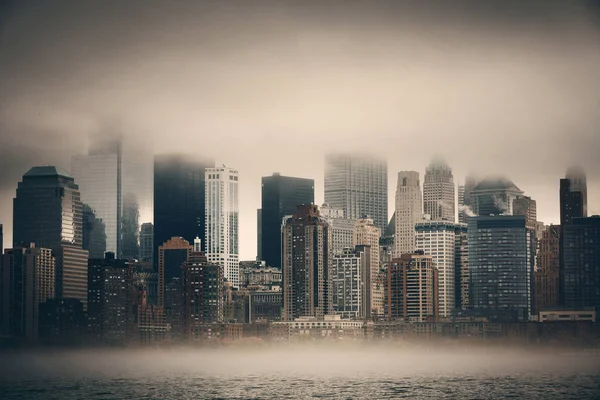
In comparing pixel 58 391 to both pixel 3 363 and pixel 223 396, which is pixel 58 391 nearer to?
pixel 223 396

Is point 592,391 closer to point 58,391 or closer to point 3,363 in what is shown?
point 58,391

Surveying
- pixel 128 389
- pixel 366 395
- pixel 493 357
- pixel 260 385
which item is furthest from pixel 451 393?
pixel 493 357

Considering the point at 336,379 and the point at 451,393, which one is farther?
the point at 336,379

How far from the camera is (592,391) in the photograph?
94.5 meters

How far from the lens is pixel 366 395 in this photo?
88.9 m

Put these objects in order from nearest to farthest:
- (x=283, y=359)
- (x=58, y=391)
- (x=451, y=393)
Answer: (x=451, y=393)
(x=58, y=391)
(x=283, y=359)

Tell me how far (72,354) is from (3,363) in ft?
90.9

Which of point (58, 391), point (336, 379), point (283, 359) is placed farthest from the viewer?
point (283, 359)

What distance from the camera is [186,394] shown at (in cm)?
9200

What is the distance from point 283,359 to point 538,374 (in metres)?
66.4

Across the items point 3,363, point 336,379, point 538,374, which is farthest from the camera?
point 3,363

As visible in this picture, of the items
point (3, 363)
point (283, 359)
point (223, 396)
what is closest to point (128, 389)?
point (223, 396)

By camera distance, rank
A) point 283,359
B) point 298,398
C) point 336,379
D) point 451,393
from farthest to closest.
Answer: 1. point 283,359
2. point 336,379
3. point 451,393
4. point 298,398

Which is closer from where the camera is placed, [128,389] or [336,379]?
[128,389]
